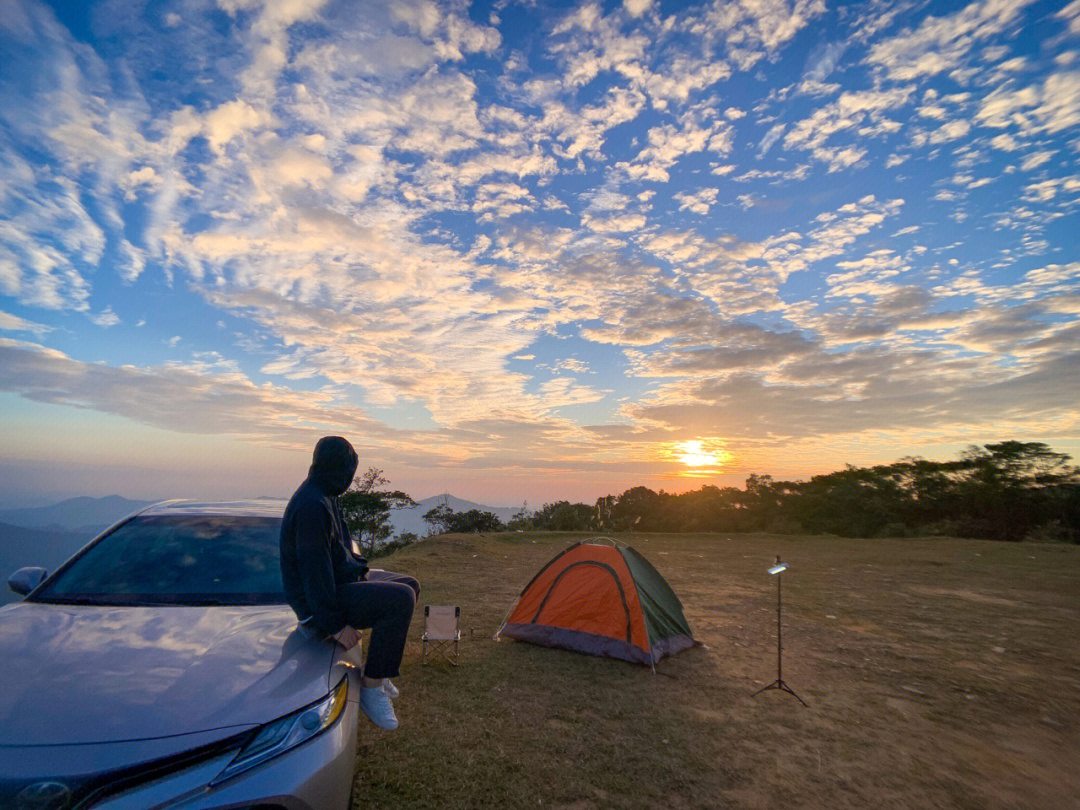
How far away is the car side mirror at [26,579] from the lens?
3.38 meters

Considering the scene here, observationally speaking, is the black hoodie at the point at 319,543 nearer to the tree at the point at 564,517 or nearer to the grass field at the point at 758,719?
the grass field at the point at 758,719

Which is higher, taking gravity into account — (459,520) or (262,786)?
(459,520)

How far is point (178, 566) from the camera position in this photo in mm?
3648

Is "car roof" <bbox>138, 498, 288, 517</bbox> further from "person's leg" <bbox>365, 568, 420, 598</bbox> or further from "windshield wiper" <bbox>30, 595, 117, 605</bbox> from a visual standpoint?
"person's leg" <bbox>365, 568, 420, 598</bbox>

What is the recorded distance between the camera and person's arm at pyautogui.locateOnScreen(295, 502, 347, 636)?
3145 mm

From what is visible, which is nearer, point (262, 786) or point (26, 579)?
point (262, 786)

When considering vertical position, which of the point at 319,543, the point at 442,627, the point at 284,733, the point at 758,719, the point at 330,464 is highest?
the point at 330,464

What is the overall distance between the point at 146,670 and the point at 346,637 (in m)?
1.03

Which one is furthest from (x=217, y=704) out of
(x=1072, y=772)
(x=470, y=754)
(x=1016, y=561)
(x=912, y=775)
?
(x=1016, y=561)

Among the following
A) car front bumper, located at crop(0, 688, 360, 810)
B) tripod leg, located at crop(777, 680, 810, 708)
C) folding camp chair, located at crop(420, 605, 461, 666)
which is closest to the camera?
car front bumper, located at crop(0, 688, 360, 810)

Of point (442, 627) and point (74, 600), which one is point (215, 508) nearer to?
point (74, 600)

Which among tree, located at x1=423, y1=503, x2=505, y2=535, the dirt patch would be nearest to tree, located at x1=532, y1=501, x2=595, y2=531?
tree, located at x1=423, y1=503, x2=505, y2=535

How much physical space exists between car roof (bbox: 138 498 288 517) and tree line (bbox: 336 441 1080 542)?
23.2 meters

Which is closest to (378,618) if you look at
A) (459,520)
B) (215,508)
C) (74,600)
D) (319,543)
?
(319,543)
